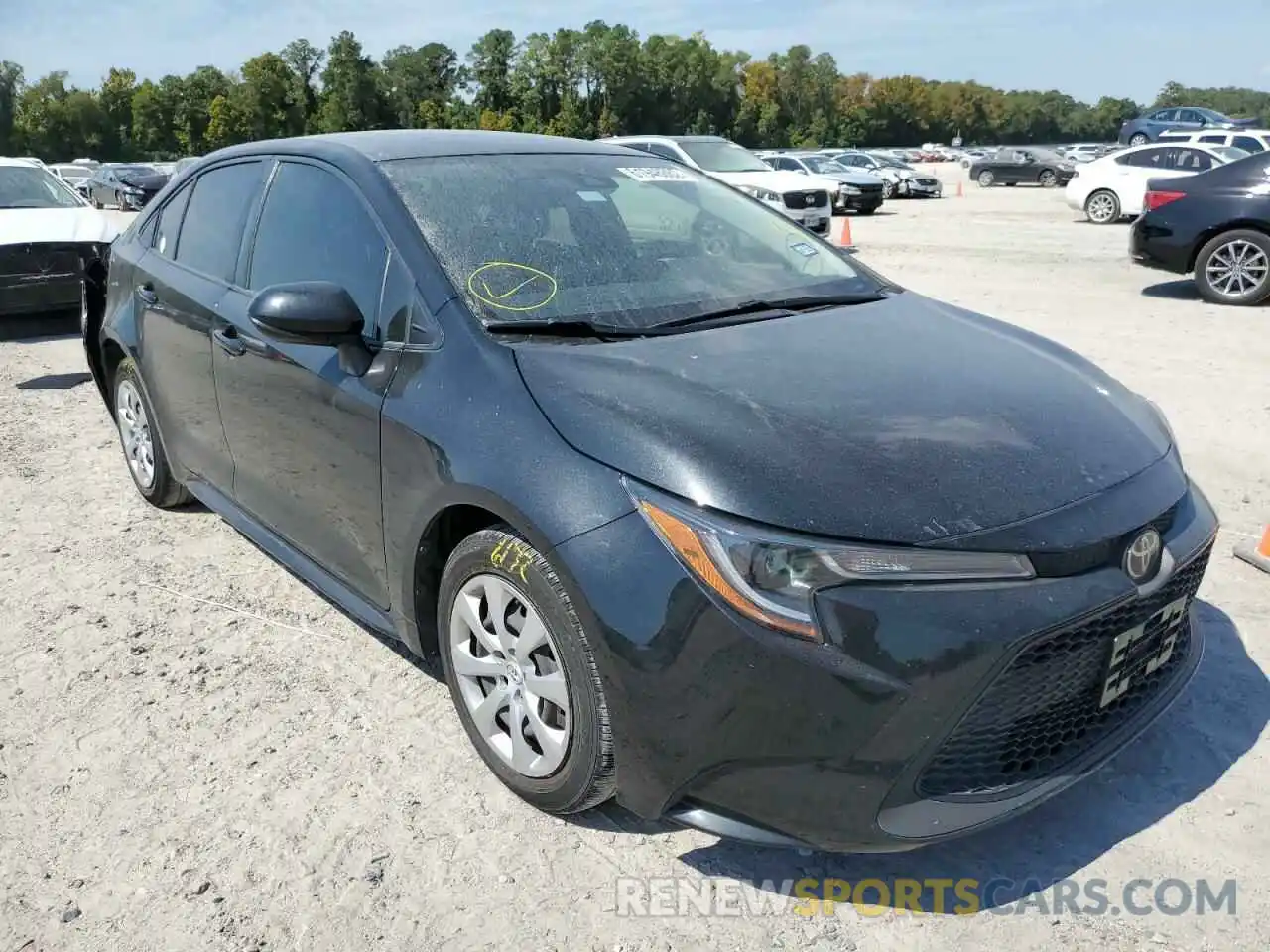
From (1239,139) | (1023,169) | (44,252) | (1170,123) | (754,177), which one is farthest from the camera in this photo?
(1023,169)

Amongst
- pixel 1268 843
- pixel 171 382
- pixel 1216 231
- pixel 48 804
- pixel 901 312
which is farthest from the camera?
pixel 1216 231

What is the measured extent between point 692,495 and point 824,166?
26462 millimetres

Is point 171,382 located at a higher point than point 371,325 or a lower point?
lower

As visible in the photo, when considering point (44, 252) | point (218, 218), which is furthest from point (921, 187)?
point (218, 218)

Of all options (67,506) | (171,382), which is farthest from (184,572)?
(67,506)

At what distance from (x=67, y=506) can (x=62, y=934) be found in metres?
3.20

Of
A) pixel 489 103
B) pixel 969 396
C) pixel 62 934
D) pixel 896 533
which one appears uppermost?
pixel 489 103

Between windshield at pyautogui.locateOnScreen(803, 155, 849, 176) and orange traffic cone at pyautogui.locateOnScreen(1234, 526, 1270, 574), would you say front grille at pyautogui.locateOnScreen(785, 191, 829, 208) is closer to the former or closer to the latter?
windshield at pyautogui.locateOnScreen(803, 155, 849, 176)

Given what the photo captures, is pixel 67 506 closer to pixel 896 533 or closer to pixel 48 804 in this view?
pixel 48 804

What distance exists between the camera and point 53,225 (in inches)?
373

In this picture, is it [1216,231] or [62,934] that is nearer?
[62,934]

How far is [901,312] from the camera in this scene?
128 inches

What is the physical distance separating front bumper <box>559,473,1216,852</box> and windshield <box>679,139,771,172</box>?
15.0 m

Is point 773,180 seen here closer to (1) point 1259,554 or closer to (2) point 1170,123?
(1) point 1259,554
